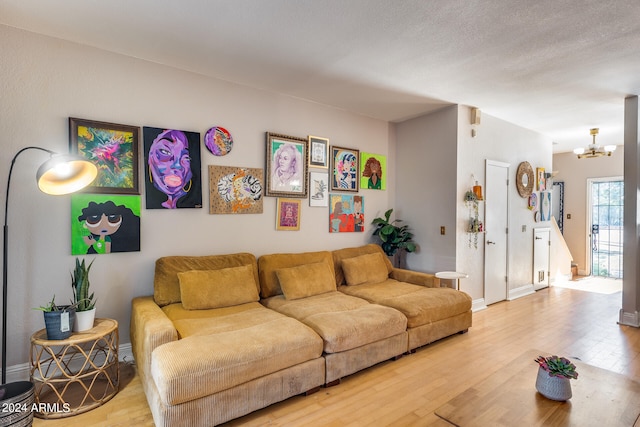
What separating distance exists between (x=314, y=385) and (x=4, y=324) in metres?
2.12

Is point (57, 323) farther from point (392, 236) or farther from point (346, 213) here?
point (392, 236)

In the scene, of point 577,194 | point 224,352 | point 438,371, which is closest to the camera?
point 224,352

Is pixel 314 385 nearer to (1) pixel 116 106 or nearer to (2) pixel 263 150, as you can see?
(2) pixel 263 150

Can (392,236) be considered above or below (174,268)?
above

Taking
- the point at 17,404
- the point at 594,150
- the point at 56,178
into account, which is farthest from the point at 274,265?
the point at 594,150

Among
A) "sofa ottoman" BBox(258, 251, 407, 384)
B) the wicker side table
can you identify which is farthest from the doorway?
the wicker side table

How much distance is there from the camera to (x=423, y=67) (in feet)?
9.76

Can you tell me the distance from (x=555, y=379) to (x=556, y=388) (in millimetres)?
44

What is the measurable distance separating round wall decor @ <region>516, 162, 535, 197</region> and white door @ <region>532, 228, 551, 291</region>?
0.71 metres

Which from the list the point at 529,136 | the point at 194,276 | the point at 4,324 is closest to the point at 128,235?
the point at 194,276

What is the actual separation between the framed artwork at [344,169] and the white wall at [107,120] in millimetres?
674

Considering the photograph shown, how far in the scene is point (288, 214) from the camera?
374cm

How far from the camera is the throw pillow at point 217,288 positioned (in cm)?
267

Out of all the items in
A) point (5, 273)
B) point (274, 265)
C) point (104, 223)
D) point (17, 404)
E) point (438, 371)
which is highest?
point (104, 223)
